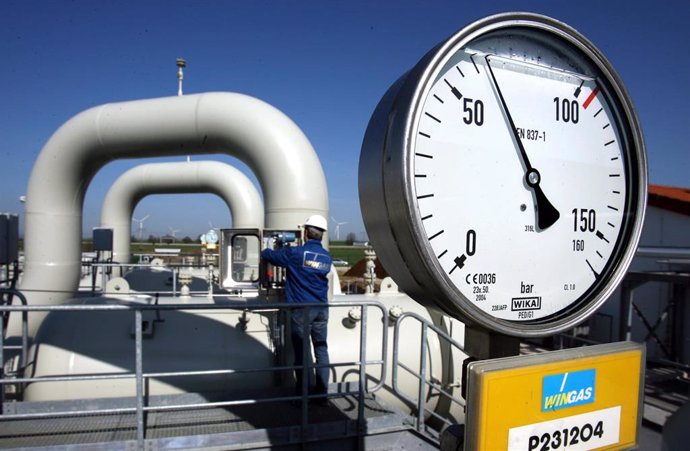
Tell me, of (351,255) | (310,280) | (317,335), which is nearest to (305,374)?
(317,335)

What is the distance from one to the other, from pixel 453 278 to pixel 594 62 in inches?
28.9

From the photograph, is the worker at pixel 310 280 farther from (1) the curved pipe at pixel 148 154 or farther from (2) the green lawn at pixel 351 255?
(2) the green lawn at pixel 351 255

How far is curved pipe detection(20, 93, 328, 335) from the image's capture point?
161 inches

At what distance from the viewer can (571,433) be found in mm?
1177

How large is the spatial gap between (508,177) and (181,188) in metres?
8.54

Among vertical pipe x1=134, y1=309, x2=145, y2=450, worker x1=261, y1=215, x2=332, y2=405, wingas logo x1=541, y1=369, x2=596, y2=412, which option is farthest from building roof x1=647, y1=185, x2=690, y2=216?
vertical pipe x1=134, y1=309, x2=145, y2=450

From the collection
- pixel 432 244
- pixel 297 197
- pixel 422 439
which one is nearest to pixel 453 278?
pixel 432 244

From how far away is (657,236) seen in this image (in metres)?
7.88

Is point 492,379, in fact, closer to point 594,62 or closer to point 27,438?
point 594,62

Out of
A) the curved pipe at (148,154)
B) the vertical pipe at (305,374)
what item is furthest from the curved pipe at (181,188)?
the vertical pipe at (305,374)

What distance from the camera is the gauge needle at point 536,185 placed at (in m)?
1.13

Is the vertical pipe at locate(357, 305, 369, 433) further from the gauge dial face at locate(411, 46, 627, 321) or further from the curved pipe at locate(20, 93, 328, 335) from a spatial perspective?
the gauge dial face at locate(411, 46, 627, 321)

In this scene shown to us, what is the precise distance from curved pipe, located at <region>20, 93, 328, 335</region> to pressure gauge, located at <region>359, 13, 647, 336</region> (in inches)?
119

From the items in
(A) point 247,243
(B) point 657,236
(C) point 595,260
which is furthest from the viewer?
(B) point 657,236
